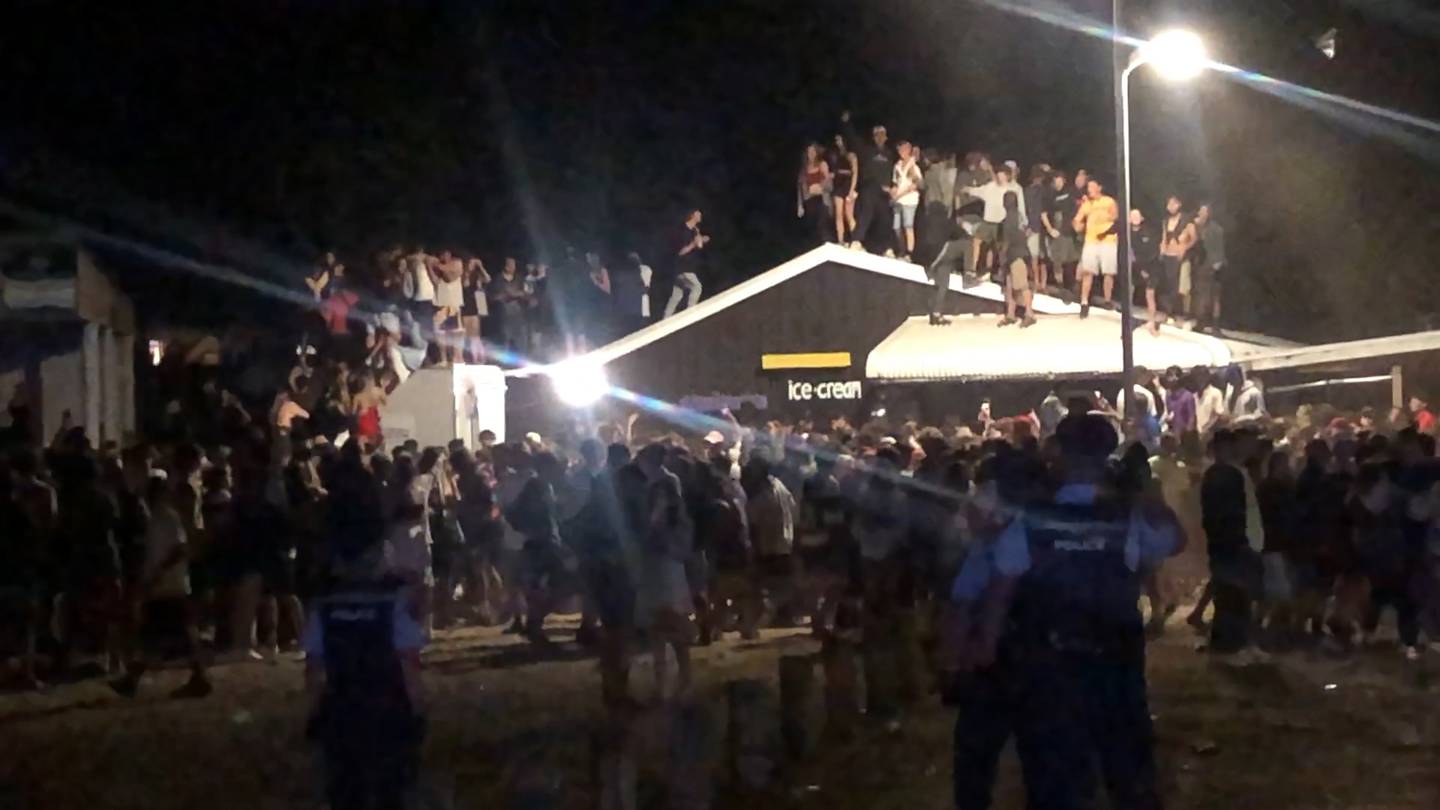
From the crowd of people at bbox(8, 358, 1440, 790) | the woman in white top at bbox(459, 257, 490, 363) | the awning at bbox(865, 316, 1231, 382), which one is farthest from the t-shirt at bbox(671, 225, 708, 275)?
the crowd of people at bbox(8, 358, 1440, 790)

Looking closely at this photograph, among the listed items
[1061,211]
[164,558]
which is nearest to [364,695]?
[164,558]

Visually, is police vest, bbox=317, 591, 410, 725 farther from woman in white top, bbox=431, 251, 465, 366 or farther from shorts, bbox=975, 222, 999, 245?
shorts, bbox=975, 222, 999, 245

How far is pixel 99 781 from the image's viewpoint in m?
10.0

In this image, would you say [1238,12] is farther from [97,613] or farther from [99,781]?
[99,781]

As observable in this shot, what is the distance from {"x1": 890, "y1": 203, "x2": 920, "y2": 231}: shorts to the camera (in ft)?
78.2

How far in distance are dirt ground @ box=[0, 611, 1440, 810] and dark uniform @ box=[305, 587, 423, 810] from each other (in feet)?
8.81

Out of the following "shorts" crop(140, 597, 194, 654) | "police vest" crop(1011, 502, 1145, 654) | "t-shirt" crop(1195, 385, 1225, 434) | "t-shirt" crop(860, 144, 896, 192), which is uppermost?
"t-shirt" crop(860, 144, 896, 192)

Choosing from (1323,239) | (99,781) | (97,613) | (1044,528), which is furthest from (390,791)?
(1323,239)

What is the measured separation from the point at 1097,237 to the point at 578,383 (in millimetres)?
7090

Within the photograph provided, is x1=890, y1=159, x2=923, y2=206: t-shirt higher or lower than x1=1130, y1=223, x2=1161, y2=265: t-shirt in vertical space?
higher

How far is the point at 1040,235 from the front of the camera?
2270 cm

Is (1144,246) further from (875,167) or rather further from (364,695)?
(364,695)

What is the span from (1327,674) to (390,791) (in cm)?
827

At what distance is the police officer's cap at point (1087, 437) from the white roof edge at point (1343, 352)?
1476cm
